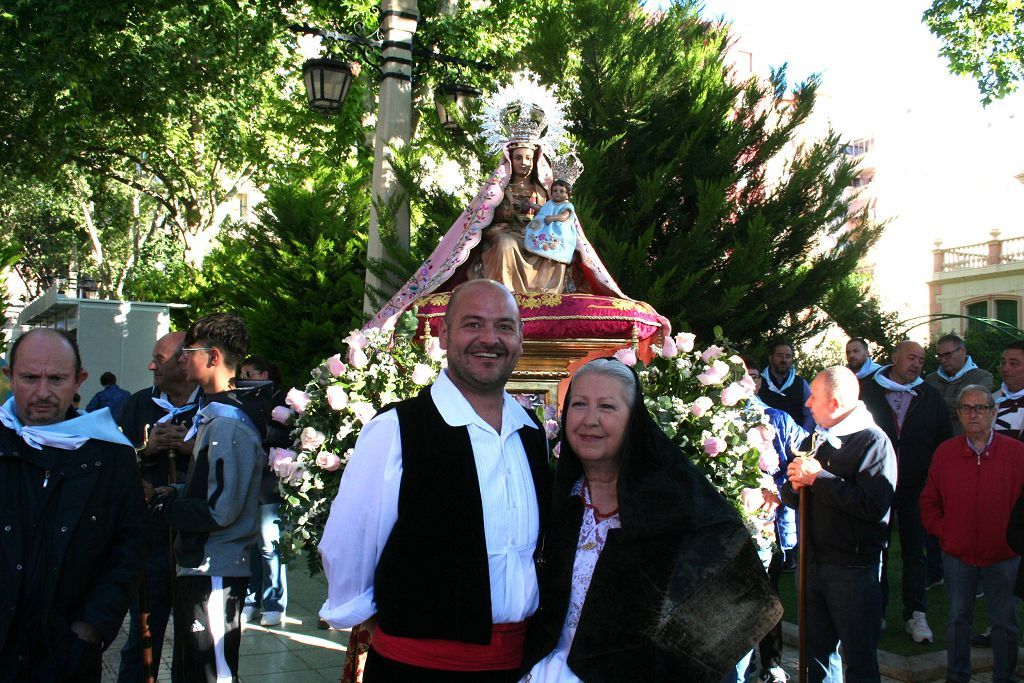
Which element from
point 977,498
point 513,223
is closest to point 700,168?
point 513,223

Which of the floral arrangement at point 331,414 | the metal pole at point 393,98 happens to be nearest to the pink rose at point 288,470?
the floral arrangement at point 331,414

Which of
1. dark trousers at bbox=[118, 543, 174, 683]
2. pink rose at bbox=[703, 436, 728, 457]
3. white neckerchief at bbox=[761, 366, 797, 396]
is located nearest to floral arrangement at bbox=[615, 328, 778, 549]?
pink rose at bbox=[703, 436, 728, 457]

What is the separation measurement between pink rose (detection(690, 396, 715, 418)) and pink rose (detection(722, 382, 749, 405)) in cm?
8

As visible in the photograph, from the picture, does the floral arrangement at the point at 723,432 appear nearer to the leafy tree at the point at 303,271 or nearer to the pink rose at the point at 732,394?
the pink rose at the point at 732,394

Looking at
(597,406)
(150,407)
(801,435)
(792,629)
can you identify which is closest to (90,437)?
(597,406)

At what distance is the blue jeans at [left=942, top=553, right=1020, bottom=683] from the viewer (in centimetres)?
558

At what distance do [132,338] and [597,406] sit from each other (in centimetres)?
1592

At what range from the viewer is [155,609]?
497 cm

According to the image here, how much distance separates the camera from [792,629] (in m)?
7.09

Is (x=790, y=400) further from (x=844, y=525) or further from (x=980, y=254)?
(x=980, y=254)

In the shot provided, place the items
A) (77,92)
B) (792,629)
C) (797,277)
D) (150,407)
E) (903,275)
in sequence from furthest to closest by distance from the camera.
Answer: (903,275) → (77,92) → (797,277) → (792,629) → (150,407)

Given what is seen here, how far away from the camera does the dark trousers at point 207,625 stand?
4.40 meters

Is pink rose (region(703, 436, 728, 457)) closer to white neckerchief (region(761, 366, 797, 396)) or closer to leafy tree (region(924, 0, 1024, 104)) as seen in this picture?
white neckerchief (region(761, 366, 797, 396))

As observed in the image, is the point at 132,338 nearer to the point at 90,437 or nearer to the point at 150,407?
the point at 150,407
